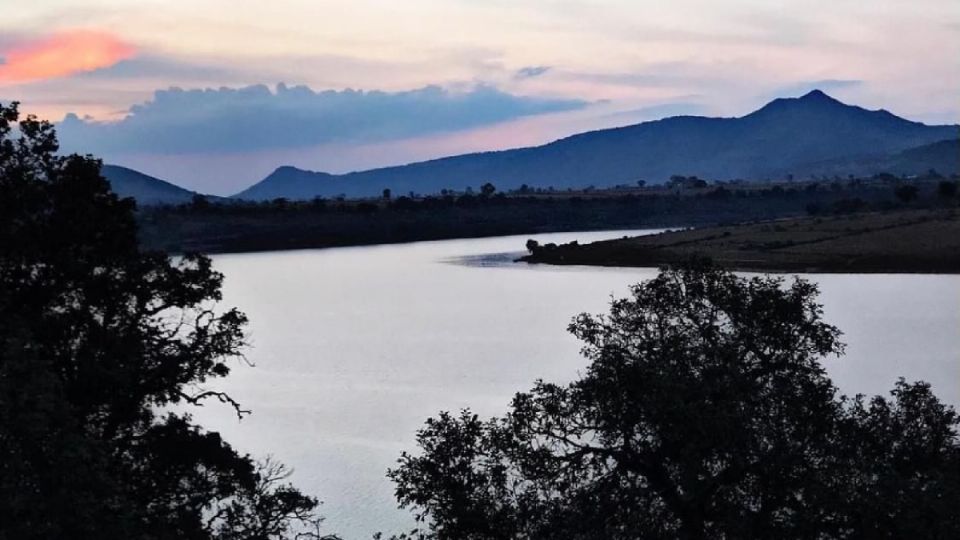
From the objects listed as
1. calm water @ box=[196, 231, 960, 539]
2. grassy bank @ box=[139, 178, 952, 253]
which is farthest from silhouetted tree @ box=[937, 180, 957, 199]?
calm water @ box=[196, 231, 960, 539]

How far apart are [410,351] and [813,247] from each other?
43.7 meters

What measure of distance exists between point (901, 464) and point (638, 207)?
445 feet

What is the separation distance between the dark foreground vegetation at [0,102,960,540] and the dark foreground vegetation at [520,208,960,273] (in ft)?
153

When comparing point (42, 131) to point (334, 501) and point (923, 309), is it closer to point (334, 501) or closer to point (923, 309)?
point (334, 501)

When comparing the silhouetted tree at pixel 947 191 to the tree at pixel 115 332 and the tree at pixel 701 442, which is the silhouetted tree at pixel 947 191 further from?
the tree at pixel 115 332

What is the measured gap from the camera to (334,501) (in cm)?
2372

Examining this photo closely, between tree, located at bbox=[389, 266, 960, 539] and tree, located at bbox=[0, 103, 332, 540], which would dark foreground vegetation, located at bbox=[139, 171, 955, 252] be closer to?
tree, located at bbox=[0, 103, 332, 540]

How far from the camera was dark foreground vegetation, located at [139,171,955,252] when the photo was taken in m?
119

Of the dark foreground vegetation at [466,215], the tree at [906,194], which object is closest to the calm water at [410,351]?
the dark foreground vegetation at [466,215]

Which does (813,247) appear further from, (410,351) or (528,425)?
(528,425)

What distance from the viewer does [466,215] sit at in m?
142

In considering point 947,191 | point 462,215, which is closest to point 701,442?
point 947,191

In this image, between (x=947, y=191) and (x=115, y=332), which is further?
(x=947, y=191)

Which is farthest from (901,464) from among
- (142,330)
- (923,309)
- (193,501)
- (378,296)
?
(378,296)
